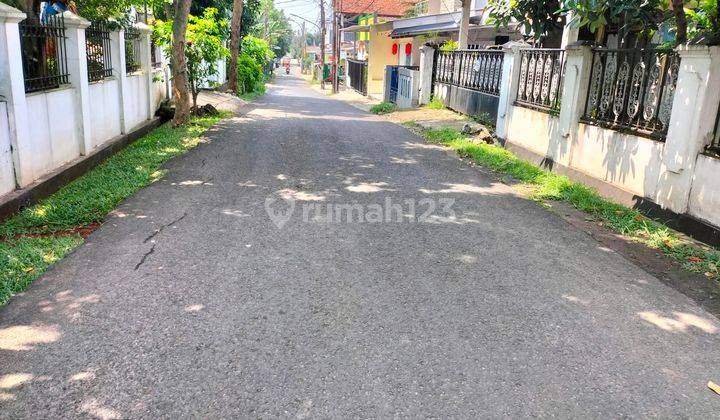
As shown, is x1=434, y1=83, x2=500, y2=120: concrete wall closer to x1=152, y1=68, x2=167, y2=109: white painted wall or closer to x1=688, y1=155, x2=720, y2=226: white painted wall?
x1=688, y1=155, x2=720, y2=226: white painted wall

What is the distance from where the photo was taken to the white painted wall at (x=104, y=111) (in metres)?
9.20

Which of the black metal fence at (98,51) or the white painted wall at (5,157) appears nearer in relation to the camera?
the white painted wall at (5,157)

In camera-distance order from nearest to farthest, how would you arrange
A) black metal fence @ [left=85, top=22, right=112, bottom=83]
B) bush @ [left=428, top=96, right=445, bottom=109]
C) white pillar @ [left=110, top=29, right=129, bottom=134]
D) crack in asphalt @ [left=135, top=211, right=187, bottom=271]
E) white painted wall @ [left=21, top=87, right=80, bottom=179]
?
crack in asphalt @ [left=135, top=211, right=187, bottom=271] < white painted wall @ [left=21, top=87, right=80, bottom=179] < black metal fence @ [left=85, top=22, right=112, bottom=83] < white pillar @ [left=110, top=29, right=129, bottom=134] < bush @ [left=428, top=96, right=445, bottom=109]

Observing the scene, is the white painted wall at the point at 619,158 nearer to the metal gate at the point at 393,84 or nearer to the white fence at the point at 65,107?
the white fence at the point at 65,107

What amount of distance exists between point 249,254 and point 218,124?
31.8 feet

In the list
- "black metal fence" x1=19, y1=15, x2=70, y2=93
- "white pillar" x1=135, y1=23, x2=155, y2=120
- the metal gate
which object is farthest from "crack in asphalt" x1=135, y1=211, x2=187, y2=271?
the metal gate

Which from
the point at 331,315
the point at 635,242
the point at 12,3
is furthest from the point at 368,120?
the point at 331,315

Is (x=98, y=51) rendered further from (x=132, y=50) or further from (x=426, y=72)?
(x=426, y=72)

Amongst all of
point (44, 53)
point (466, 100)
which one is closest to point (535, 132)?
point (466, 100)

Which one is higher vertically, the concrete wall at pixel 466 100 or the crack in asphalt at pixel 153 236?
the concrete wall at pixel 466 100

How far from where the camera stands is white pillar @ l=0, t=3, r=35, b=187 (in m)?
6.15

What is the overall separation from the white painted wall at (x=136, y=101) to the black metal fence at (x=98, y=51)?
98cm

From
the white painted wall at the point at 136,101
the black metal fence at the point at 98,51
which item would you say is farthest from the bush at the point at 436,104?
the black metal fence at the point at 98,51

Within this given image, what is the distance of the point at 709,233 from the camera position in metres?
5.74
